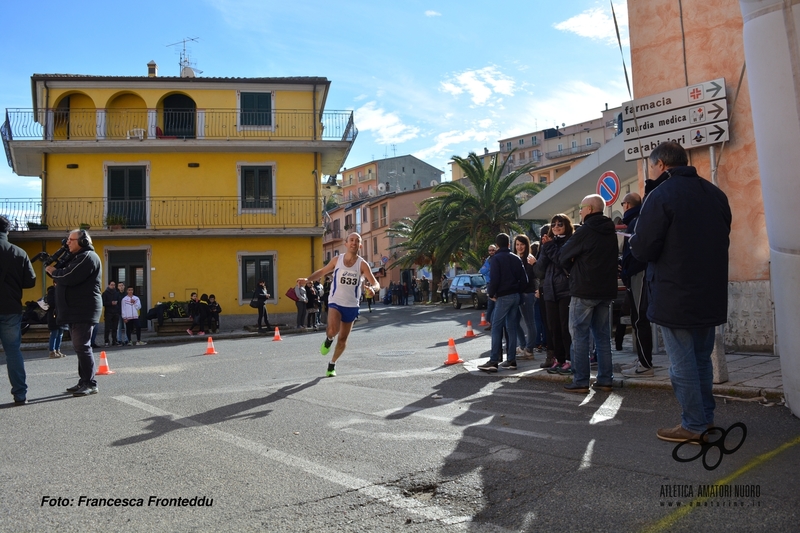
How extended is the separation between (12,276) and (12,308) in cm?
37

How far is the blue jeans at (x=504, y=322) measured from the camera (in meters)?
9.24

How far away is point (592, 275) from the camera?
682cm

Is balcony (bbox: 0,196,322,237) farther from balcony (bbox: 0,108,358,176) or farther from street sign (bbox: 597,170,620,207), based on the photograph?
street sign (bbox: 597,170,620,207)

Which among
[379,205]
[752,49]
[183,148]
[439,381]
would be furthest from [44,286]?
[379,205]

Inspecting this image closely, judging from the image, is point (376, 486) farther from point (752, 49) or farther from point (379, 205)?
point (379, 205)

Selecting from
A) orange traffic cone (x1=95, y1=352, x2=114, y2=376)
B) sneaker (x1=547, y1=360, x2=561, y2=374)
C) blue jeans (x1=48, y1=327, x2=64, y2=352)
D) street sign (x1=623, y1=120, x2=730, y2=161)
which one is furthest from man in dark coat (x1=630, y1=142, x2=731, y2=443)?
blue jeans (x1=48, y1=327, x2=64, y2=352)

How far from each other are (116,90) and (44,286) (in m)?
9.25

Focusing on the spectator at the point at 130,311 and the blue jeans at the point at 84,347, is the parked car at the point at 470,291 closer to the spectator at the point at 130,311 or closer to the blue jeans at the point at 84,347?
the spectator at the point at 130,311

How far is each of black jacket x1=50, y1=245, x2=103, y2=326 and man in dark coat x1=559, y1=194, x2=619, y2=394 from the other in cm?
561

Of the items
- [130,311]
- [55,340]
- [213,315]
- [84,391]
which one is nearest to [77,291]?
[84,391]

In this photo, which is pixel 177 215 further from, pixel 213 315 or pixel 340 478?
pixel 340 478

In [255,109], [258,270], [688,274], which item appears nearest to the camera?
[688,274]

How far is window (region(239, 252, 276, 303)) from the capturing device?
2912 cm

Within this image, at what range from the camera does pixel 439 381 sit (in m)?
8.61
